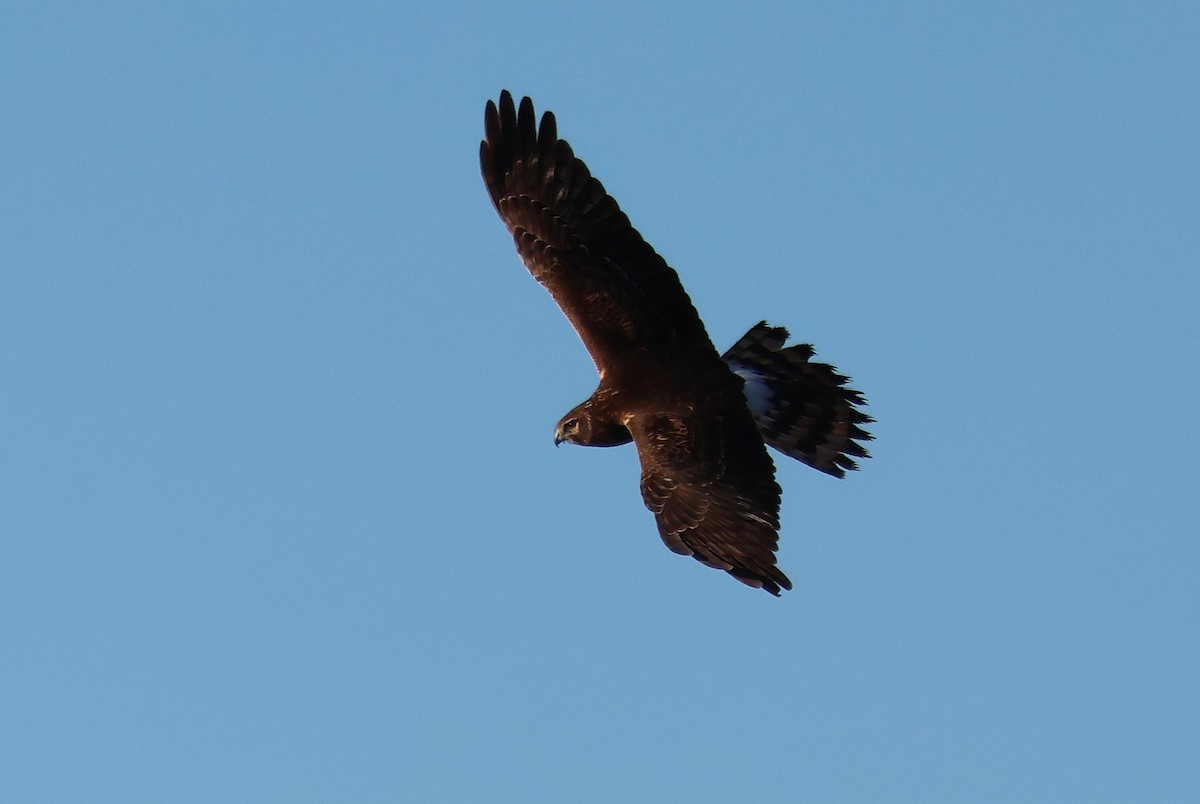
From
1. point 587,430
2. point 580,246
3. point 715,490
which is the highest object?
point 580,246

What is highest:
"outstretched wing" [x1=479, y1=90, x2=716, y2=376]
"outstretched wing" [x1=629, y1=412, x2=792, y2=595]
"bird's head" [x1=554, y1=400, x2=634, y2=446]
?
"outstretched wing" [x1=479, y1=90, x2=716, y2=376]

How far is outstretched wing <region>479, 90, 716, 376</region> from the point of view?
48.0 ft

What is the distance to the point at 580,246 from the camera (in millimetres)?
14945

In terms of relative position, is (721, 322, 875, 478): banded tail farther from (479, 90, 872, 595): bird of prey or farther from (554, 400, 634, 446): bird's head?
(554, 400, 634, 446): bird's head

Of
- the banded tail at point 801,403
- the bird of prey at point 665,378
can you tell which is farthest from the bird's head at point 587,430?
the banded tail at point 801,403

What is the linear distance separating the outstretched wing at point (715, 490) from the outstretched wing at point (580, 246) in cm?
73

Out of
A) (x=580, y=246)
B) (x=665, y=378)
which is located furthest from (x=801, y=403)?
(x=580, y=246)

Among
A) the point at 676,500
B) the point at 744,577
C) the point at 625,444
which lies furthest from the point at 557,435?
the point at 744,577

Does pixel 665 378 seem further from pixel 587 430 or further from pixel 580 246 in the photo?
pixel 580 246

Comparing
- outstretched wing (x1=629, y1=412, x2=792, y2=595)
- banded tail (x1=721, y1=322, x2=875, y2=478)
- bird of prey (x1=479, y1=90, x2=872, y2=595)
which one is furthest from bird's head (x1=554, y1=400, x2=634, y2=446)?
banded tail (x1=721, y1=322, x2=875, y2=478)

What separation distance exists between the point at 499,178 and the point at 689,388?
7.92ft

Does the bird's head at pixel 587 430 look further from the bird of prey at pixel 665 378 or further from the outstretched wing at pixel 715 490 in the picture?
the outstretched wing at pixel 715 490

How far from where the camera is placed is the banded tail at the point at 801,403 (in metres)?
15.4

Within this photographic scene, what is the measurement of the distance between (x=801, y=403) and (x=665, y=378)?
4.90 feet
